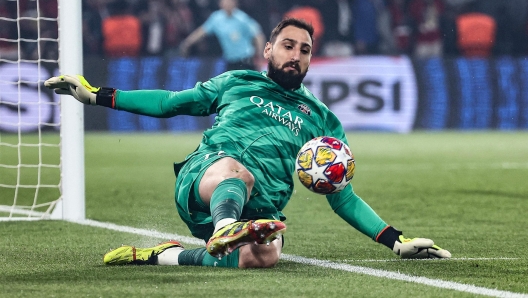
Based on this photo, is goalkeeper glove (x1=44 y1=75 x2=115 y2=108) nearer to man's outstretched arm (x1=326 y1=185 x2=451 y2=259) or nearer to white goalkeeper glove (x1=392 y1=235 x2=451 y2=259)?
man's outstretched arm (x1=326 y1=185 x2=451 y2=259)

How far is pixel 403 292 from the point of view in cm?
397

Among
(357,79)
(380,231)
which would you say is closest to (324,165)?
(380,231)

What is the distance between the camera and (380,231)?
4961 mm

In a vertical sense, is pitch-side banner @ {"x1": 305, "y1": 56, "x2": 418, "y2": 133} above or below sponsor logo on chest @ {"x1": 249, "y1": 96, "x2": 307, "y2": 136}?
below

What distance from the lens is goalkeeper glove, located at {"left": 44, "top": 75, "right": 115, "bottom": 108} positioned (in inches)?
189

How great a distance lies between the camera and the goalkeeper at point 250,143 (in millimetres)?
4660

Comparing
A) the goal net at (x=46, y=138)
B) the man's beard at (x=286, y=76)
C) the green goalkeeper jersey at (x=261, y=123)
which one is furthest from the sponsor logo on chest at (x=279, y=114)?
the goal net at (x=46, y=138)

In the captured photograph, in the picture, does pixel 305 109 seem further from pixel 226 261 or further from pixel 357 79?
pixel 357 79

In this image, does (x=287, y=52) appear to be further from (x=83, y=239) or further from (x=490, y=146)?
(x=490, y=146)

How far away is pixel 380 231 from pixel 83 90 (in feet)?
5.44

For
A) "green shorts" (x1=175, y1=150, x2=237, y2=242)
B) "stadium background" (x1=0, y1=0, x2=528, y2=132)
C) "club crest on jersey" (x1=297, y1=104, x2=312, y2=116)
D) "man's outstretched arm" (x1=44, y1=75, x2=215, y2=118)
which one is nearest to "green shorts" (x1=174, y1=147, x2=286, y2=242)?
"green shorts" (x1=175, y1=150, x2=237, y2=242)

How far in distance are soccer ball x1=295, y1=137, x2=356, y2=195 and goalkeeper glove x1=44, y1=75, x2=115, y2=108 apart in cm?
99

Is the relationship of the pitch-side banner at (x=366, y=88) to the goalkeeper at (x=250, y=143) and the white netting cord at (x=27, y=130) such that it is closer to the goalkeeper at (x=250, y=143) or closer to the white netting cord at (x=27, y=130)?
the white netting cord at (x=27, y=130)

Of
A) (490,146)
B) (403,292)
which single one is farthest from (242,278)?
(490,146)
